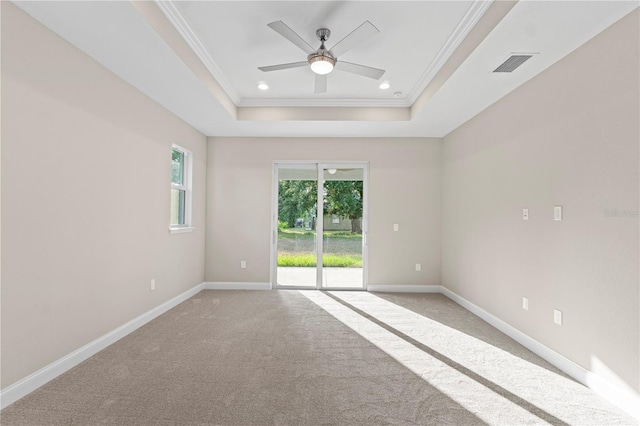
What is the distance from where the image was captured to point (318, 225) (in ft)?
16.7

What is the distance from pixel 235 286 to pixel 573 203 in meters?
4.40

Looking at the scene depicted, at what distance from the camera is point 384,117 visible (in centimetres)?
417

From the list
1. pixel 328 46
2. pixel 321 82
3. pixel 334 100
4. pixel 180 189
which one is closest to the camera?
pixel 328 46

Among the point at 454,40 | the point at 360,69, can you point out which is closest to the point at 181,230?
the point at 360,69

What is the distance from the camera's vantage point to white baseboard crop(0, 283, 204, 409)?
1932 mm

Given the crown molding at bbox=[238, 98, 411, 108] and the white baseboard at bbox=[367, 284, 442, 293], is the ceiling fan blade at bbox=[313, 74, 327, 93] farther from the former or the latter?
the white baseboard at bbox=[367, 284, 442, 293]

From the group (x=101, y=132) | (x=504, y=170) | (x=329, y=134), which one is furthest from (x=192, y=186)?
(x=504, y=170)

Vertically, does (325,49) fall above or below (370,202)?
above


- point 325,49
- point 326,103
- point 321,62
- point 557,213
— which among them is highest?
point 326,103

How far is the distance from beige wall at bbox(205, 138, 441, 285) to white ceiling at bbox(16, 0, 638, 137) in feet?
2.74

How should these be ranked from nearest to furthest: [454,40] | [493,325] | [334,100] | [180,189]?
1. [454,40]
2. [493,325]
3. [334,100]
4. [180,189]

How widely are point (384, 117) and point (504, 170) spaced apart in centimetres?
164

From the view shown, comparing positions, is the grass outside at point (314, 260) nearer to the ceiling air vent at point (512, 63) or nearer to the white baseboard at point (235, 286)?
the white baseboard at point (235, 286)

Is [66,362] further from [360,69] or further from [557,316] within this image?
[557,316]
